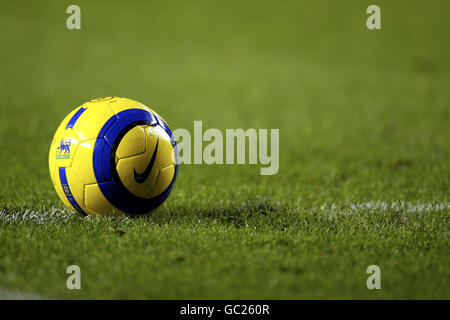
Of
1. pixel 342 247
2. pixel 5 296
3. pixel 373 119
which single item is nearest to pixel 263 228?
pixel 342 247

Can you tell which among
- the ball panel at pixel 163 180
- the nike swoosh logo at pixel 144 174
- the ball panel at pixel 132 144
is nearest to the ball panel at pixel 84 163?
the ball panel at pixel 132 144

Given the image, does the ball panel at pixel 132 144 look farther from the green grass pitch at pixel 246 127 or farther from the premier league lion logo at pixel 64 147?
the green grass pitch at pixel 246 127

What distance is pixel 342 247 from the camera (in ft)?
11.7

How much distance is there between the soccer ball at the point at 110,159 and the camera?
3.85 m

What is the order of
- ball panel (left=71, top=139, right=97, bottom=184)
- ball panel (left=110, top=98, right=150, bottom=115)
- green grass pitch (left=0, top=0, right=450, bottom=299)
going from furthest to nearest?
ball panel (left=110, top=98, right=150, bottom=115), ball panel (left=71, top=139, right=97, bottom=184), green grass pitch (left=0, top=0, right=450, bottom=299)

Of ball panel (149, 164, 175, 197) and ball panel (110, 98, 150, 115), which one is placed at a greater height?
ball panel (110, 98, 150, 115)

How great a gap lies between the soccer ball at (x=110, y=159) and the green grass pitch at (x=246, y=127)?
19 cm

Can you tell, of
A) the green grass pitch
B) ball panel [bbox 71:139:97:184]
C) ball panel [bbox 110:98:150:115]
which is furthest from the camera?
ball panel [bbox 110:98:150:115]

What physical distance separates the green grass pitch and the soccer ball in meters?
0.19

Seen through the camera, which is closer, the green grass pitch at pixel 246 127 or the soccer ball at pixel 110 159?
the green grass pitch at pixel 246 127

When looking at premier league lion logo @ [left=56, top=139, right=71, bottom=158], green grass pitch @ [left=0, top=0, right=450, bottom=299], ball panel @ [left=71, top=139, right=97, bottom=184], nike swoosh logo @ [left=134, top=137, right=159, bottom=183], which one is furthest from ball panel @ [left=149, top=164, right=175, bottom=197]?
premier league lion logo @ [left=56, top=139, right=71, bottom=158]

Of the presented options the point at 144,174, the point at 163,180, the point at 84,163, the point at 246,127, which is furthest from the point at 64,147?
the point at 246,127

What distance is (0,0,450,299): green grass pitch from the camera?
3141mm

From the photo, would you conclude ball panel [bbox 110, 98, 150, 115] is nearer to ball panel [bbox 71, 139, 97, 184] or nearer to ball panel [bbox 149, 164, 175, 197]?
ball panel [bbox 71, 139, 97, 184]
